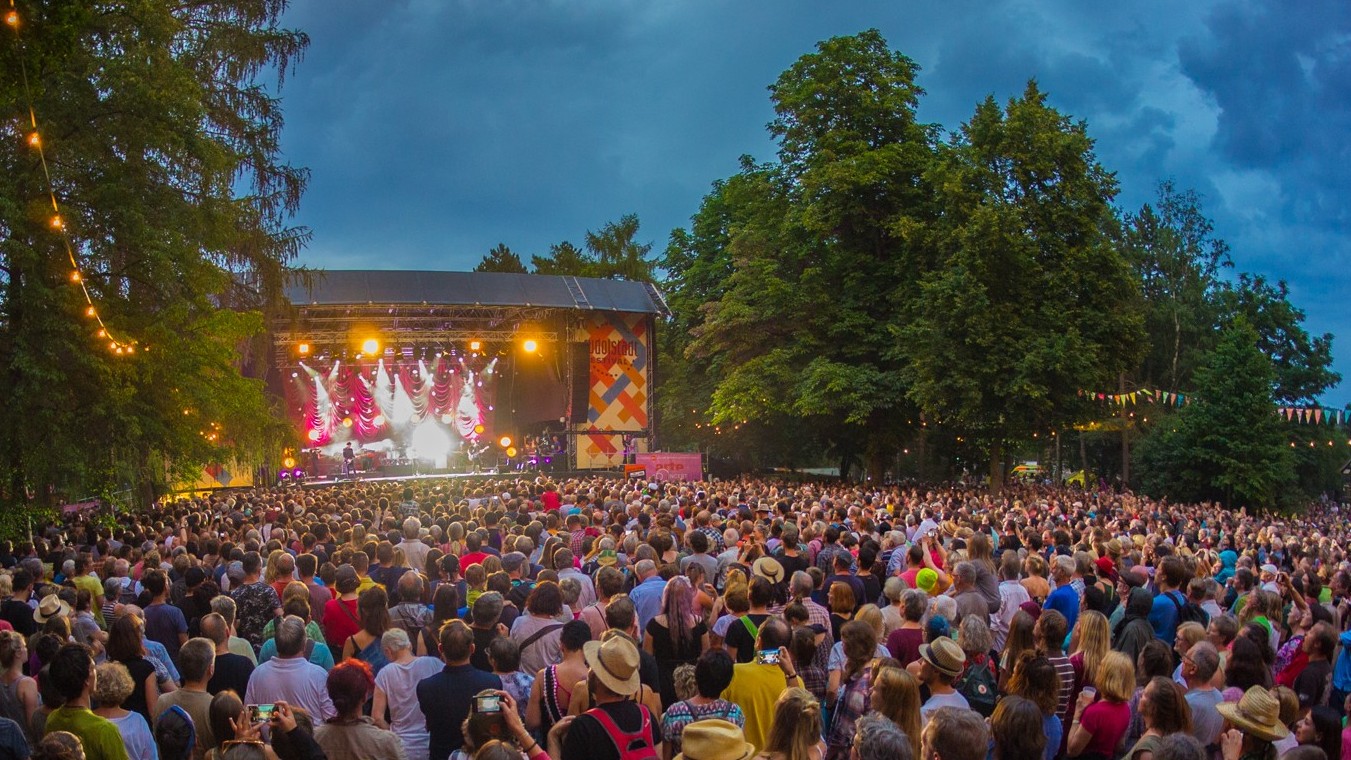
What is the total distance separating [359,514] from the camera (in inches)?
503

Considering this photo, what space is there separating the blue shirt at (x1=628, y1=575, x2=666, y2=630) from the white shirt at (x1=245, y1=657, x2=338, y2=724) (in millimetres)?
2211

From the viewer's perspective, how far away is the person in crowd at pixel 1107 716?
449 cm

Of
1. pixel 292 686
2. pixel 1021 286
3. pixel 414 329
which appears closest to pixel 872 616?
pixel 292 686

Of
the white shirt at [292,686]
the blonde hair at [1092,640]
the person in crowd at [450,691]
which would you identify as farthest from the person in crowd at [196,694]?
the blonde hair at [1092,640]

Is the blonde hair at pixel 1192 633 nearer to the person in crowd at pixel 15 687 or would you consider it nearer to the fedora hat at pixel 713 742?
the fedora hat at pixel 713 742

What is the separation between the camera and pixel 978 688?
4.87 metres

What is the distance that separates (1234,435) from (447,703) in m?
30.4

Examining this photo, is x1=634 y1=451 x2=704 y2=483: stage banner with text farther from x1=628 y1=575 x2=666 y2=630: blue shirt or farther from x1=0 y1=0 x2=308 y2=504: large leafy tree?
x1=628 y1=575 x2=666 y2=630: blue shirt

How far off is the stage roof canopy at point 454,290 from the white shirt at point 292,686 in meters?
22.4

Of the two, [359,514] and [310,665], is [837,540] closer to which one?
[310,665]

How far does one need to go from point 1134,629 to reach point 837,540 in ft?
10.3

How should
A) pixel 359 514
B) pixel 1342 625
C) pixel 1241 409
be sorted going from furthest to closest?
pixel 1241 409, pixel 359 514, pixel 1342 625

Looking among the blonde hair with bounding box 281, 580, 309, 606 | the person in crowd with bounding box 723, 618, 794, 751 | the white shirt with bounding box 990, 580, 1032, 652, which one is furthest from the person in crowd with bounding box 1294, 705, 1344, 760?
the blonde hair with bounding box 281, 580, 309, 606

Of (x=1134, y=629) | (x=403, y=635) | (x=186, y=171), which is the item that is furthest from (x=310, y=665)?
(x=186, y=171)
